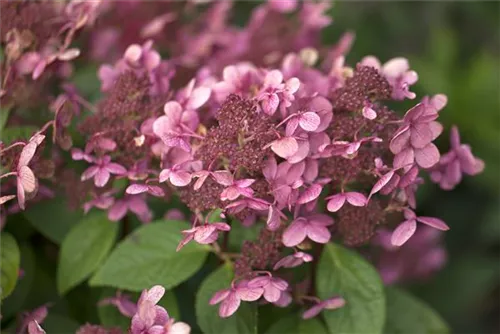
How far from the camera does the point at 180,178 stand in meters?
0.76

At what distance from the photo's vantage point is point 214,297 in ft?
2.58

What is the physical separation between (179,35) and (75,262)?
49cm

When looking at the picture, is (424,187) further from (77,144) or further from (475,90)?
(77,144)

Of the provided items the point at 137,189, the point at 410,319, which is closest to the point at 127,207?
the point at 137,189

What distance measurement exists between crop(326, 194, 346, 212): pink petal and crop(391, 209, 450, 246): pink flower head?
0.08 m

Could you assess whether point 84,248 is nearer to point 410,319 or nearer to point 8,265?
point 8,265

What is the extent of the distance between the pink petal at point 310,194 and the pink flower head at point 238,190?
0.20 feet

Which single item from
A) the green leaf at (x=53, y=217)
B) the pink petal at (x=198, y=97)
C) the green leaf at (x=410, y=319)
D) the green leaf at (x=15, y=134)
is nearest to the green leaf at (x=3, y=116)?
the green leaf at (x=15, y=134)

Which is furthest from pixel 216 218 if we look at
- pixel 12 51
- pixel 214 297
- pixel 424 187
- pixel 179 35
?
pixel 424 187

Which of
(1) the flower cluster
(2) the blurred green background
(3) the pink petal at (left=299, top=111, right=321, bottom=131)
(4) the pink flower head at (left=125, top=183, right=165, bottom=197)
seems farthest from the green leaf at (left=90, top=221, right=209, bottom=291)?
(2) the blurred green background

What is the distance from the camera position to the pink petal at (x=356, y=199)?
0.76 m

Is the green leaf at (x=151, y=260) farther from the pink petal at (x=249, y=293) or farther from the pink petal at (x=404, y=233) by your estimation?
the pink petal at (x=404, y=233)

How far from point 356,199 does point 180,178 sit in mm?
190

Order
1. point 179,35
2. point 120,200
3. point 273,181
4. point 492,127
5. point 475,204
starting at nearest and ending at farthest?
point 273,181 < point 120,200 < point 179,35 < point 492,127 < point 475,204
